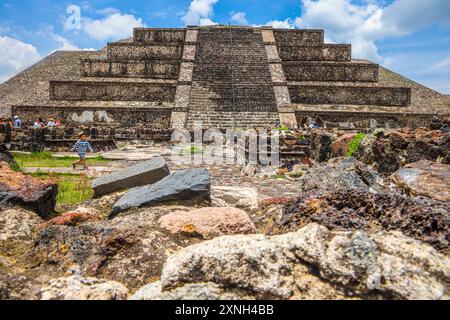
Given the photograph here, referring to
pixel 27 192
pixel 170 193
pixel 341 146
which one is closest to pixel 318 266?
pixel 170 193

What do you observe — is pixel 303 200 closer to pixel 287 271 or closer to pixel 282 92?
pixel 287 271

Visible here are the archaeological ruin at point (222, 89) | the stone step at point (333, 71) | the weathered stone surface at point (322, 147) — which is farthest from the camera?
the stone step at point (333, 71)

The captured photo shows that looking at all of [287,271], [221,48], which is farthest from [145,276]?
[221,48]

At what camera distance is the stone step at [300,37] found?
24.8m

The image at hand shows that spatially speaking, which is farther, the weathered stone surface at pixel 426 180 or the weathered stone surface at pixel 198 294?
the weathered stone surface at pixel 426 180

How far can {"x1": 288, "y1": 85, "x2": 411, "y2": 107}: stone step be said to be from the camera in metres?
19.6

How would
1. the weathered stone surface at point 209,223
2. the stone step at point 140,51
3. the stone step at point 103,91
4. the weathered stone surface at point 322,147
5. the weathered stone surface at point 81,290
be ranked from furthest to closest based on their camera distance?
the stone step at point 140,51, the stone step at point 103,91, the weathered stone surface at point 322,147, the weathered stone surface at point 209,223, the weathered stone surface at point 81,290

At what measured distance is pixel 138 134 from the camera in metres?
14.3

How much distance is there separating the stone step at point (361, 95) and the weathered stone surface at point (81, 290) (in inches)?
748

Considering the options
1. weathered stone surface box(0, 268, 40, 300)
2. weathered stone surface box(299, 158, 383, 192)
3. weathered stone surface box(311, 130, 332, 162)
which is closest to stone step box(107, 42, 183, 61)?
weathered stone surface box(311, 130, 332, 162)

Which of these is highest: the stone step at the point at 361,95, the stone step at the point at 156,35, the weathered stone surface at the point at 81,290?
the stone step at the point at 156,35

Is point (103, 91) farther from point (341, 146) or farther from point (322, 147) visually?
point (341, 146)

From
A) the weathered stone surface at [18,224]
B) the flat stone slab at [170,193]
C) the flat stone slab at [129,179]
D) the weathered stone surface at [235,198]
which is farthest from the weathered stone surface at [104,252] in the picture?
the flat stone slab at [129,179]

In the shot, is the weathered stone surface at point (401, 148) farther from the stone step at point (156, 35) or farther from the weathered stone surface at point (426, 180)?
the stone step at point (156, 35)
